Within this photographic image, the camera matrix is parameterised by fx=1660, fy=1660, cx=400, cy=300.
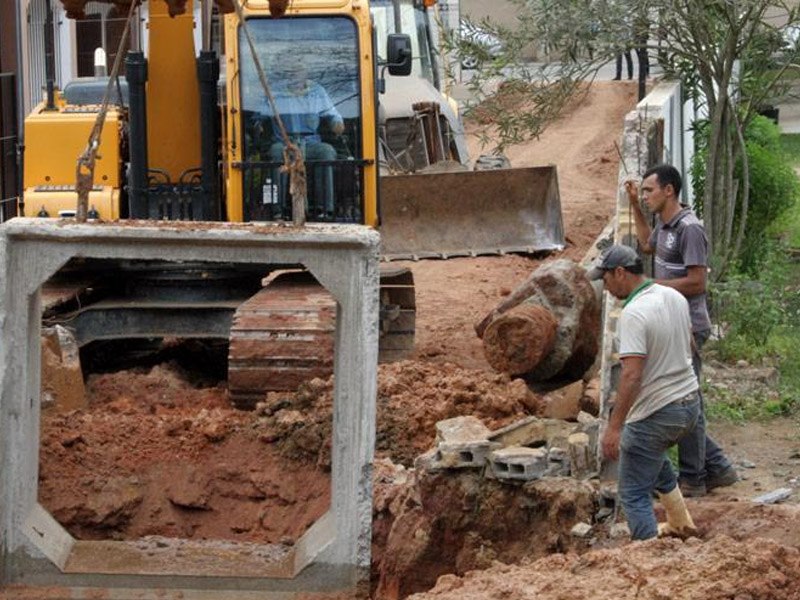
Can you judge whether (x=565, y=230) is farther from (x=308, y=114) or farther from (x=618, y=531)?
(x=618, y=531)

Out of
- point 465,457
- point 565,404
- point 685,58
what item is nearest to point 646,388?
point 465,457

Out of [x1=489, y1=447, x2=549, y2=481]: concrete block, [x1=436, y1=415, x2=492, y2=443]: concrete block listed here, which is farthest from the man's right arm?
[x1=489, y1=447, x2=549, y2=481]: concrete block

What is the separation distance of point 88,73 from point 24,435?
770 inches

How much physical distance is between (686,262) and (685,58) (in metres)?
5.65

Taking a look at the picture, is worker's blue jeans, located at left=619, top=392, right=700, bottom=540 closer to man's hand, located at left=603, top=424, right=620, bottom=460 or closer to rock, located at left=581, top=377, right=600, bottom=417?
man's hand, located at left=603, top=424, right=620, bottom=460

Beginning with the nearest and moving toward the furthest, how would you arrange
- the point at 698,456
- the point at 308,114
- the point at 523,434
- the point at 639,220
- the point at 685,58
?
the point at 698,456, the point at 523,434, the point at 639,220, the point at 308,114, the point at 685,58

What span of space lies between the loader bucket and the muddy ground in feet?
19.1

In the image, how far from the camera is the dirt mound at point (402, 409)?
10031 millimetres

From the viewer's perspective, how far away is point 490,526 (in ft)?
28.2

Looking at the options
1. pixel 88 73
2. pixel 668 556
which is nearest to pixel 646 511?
pixel 668 556

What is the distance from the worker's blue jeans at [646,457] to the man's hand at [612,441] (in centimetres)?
Result: 4

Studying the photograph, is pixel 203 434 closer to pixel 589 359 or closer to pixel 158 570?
pixel 158 570

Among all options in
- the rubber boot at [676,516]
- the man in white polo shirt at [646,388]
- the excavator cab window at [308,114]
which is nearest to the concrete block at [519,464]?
the man in white polo shirt at [646,388]

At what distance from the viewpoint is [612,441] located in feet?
25.8
